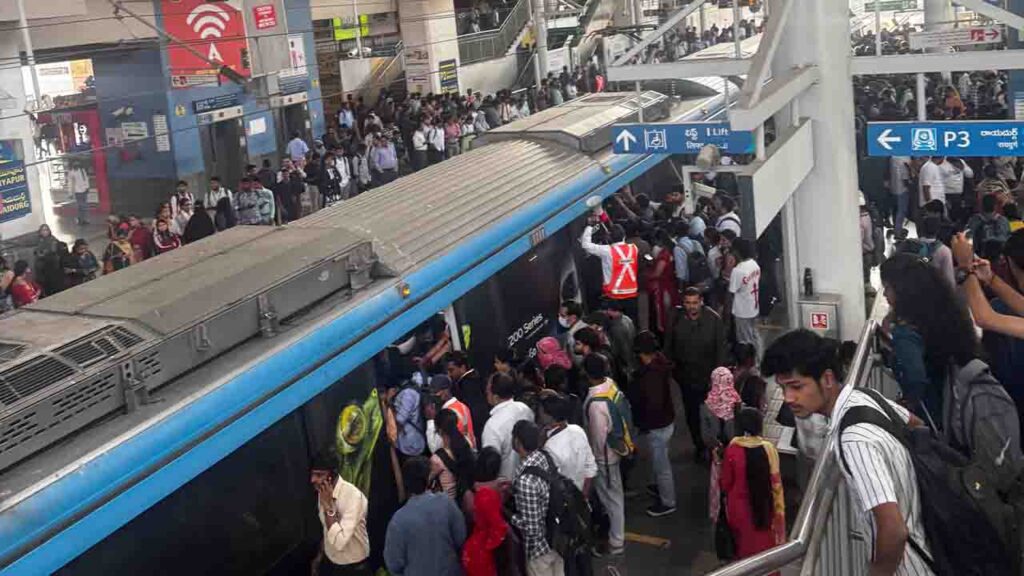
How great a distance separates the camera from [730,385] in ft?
22.6

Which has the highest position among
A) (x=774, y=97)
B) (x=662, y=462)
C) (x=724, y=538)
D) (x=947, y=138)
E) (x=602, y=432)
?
(x=774, y=97)

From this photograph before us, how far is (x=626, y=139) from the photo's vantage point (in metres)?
9.51

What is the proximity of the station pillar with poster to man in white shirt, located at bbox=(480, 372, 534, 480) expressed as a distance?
19024mm

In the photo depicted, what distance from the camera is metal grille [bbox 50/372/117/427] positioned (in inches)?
173

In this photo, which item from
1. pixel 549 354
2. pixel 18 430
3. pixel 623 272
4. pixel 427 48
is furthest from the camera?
pixel 427 48

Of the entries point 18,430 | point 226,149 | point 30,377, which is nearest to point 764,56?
point 30,377

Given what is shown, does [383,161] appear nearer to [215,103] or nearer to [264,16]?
[215,103]

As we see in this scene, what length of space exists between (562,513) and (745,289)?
366 cm

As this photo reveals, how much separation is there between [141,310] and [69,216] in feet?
49.9

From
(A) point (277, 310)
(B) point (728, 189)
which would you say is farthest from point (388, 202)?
A: (B) point (728, 189)

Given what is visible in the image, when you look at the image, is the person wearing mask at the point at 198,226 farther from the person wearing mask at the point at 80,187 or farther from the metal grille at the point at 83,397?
the metal grille at the point at 83,397

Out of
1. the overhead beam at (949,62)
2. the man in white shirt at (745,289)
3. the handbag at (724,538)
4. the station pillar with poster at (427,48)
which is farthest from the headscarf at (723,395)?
the station pillar with poster at (427,48)

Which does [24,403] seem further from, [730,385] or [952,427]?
[730,385]

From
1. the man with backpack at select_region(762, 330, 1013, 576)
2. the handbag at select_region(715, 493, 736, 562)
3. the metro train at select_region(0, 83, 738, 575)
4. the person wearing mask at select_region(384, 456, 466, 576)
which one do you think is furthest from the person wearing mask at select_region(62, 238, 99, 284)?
the man with backpack at select_region(762, 330, 1013, 576)
